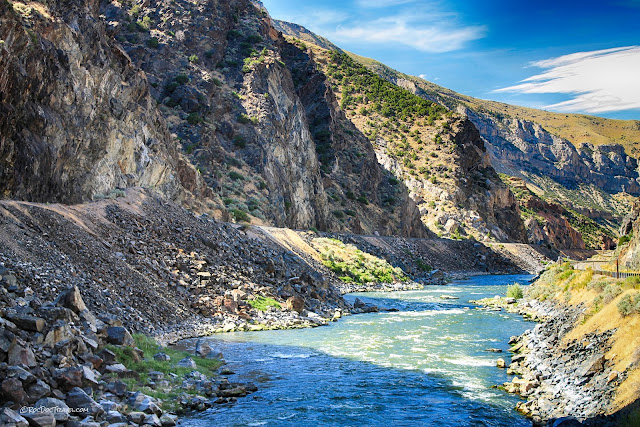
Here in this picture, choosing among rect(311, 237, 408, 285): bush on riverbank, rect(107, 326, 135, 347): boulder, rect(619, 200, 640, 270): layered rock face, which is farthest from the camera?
rect(311, 237, 408, 285): bush on riverbank

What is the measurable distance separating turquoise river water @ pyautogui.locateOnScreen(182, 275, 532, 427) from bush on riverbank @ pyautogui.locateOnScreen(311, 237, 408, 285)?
18413 millimetres

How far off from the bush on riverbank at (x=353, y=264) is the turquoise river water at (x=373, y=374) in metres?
18.4

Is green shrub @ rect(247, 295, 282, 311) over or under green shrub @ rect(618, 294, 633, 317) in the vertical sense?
under

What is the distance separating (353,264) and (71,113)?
27344mm

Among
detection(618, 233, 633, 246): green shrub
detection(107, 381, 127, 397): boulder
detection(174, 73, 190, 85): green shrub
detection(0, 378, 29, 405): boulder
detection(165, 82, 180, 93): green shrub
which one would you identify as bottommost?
detection(107, 381, 127, 397): boulder

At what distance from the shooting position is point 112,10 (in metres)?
65.5

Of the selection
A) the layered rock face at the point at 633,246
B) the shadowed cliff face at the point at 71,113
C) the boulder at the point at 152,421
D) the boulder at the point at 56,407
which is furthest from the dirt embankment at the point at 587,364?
the shadowed cliff face at the point at 71,113

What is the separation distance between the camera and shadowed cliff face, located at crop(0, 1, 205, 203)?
73.0 ft

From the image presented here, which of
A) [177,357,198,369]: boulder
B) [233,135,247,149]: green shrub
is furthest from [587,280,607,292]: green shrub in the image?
[233,135,247,149]: green shrub

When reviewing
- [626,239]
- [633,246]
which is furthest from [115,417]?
[626,239]

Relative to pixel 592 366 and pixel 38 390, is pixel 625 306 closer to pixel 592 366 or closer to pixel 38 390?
pixel 592 366

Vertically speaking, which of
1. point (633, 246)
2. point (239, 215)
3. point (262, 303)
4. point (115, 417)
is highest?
point (239, 215)

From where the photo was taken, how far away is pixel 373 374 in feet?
52.0

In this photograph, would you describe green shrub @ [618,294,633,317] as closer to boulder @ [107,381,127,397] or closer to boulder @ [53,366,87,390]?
boulder @ [107,381,127,397]
